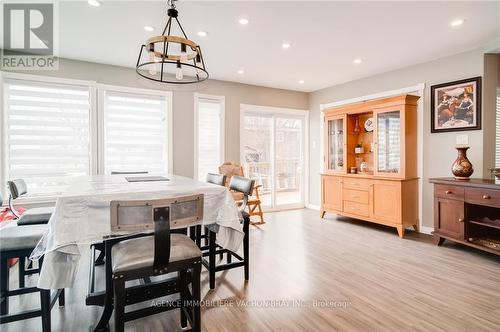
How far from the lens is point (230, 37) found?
3113 mm

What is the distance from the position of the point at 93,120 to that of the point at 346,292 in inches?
155

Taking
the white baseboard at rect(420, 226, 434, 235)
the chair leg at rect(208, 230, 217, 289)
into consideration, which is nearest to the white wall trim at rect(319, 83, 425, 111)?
the white baseboard at rect(420, 226, 434, 235)

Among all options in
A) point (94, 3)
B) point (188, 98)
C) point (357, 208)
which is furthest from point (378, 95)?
point (94, 3)

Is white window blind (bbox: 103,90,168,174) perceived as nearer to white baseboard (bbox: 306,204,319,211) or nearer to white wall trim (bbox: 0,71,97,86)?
white wall trim (bbox: 0,71,97,86)

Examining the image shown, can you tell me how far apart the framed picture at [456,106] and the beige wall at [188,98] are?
8.45 feet

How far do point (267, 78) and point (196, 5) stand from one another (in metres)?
2.48

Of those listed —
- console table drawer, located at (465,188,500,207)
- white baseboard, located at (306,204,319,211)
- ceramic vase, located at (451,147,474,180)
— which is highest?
ceramic vase, located at (451,147,474,180)

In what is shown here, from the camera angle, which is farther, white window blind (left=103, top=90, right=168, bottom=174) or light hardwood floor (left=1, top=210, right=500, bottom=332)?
white window blind (left=103, top=90, right=168, bottom=174)

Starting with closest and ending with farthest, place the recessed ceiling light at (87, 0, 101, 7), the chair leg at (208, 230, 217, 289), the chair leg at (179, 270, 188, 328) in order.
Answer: the chair leg at (179, 270, 188, 328) < the chair leg at (208, 230, 217, 289) < the recessed ceiling light at (87, 0, 101, 7)

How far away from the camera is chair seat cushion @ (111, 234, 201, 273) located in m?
1.46

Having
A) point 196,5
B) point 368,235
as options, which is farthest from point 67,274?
point 368,235

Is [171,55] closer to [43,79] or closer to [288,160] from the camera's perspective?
[43,79]

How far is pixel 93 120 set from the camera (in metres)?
3.92

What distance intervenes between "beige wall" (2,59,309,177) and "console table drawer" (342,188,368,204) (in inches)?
80.6
